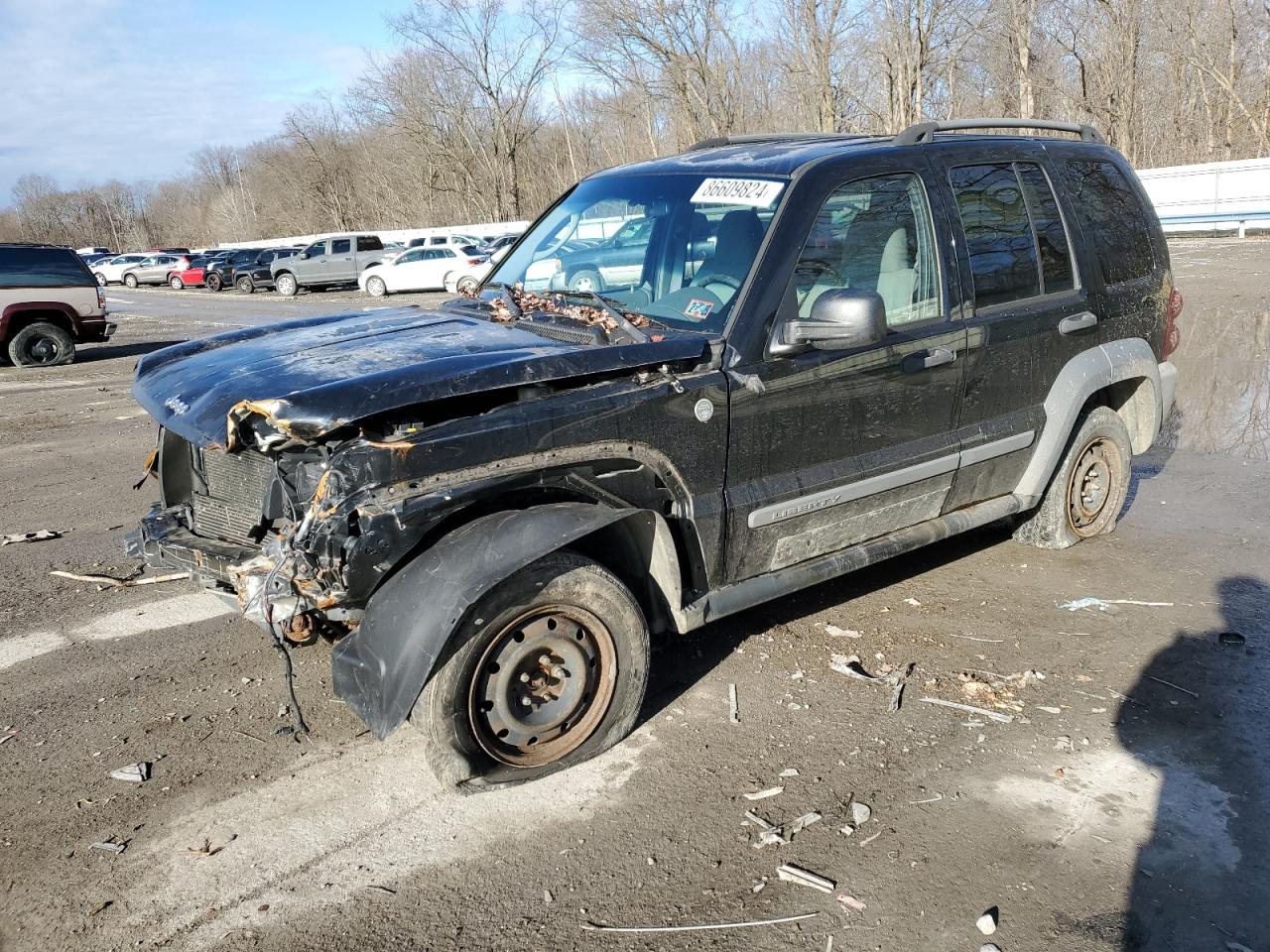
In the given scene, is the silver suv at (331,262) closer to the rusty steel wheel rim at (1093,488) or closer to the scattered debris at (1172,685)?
the rusty steel wheel rim at (1093,488)

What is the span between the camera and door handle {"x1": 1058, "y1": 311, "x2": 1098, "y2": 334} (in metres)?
5.04

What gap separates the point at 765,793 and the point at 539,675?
0.87 metres

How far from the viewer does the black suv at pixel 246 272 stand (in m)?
38.7

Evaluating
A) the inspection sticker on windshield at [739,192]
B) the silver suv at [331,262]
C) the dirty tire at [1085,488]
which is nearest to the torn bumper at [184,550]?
the inspection sticker on windshield at [739,192]

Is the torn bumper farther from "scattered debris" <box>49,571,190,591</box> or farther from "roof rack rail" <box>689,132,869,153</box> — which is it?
"roof rack rail" <box>689,132,869,153</box>

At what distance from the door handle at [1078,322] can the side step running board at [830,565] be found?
Result: 34.4 inches

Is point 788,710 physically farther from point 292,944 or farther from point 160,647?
point 160,647

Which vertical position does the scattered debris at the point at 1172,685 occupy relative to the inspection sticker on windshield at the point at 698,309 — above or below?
below

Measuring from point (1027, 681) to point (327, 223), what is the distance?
78.3 m

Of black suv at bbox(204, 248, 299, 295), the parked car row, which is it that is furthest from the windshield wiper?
black suv at bbox(204, 248, 299, 295)

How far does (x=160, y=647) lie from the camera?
4.71 meters

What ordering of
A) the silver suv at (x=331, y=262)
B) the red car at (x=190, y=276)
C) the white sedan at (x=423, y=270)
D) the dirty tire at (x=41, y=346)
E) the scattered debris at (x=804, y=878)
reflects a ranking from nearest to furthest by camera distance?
the scattered debris at (x=804, y=878) < the dirty tire at (x=41, y=346) < the white sedan at (x=423, y=270) < the silver suv at (x=331, y=262) < the red car at (x=190, y=276)

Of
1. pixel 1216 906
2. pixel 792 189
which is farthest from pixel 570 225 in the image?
pixel 1216 906

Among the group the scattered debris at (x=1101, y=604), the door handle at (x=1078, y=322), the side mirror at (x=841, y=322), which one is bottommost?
the scattered debris at (x=1101, y=604)
